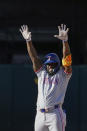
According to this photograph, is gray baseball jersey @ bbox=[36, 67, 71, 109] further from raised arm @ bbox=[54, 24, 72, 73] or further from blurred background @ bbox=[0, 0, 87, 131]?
blurred background @ bbox=[0, 0, 87, 131]

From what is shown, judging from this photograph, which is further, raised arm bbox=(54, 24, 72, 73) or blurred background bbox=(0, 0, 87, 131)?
blurred background bbox=(0, 0, 87, 131)

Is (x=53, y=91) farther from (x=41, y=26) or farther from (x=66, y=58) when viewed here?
(x=41, y=26)

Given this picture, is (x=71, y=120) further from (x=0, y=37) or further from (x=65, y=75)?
(x=65, y=75)

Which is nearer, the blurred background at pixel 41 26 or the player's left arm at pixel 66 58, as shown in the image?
the player's left arm at pixel 66 58

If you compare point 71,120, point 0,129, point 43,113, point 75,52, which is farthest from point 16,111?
point 43,113

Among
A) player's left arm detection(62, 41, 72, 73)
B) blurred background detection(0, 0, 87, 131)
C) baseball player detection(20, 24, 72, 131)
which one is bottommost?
baseball player detection(20, 24, 72, 131)

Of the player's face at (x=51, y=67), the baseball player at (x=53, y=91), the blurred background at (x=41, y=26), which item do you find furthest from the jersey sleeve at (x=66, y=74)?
the blurred background at (x=41, y=26)

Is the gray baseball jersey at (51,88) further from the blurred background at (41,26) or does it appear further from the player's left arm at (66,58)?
the blurred background at (41,26)

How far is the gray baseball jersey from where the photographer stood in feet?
20.6

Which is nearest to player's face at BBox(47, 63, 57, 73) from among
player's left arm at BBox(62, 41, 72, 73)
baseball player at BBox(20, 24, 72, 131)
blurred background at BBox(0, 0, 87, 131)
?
baseball player at BBox(20, 24, 72, 131)

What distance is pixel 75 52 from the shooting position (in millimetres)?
9258

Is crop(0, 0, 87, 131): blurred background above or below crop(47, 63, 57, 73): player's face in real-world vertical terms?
above

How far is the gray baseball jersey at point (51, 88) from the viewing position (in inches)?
247

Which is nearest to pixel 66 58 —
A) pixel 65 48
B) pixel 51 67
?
pixel 65 48
